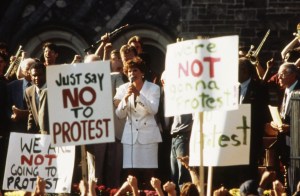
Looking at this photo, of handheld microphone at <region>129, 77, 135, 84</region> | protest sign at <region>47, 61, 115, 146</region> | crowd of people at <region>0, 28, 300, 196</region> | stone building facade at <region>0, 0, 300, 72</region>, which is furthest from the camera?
stone building facade at <region>0, 0, 300, 72</region>

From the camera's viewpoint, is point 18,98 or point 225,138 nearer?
point 225,138

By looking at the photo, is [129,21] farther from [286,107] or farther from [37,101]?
[286,107]

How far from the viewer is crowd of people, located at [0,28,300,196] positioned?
19.7 m

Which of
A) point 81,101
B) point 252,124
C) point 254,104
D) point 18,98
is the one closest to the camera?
point 81,101

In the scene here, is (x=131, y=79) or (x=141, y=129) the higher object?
(x=131, y=79)

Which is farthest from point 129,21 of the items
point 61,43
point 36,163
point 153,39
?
point 36,163

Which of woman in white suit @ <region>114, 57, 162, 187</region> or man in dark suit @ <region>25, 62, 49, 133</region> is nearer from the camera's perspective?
man in dark suit @ <region>25, 62, 49, 133</region>

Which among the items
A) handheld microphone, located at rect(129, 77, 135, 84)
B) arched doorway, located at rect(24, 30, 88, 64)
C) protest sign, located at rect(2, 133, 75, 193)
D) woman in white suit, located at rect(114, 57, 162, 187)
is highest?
arched doorway, located at rect(24, 30, 88, 64)

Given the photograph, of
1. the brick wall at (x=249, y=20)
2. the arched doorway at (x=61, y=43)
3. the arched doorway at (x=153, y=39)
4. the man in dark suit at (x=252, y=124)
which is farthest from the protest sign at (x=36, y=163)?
the arched doorway at (x=61, y=43)

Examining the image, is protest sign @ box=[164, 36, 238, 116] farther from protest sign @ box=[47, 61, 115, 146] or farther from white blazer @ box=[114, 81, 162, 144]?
white blazer @ box=[114, 81, 162, 144]

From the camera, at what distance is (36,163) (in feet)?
59.6

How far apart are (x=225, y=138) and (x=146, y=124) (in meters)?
2.68

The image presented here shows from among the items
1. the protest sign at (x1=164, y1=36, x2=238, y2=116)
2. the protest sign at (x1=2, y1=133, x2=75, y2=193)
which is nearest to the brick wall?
the protest sign at (x1=2, y1=133, x2=75, y2=193)

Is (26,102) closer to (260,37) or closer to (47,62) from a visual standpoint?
(47,62)
